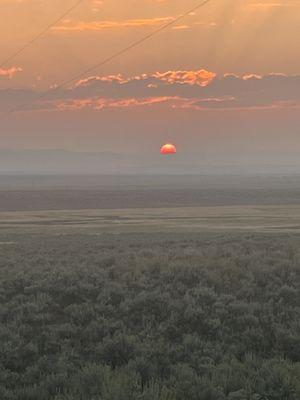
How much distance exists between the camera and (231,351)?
483 inches

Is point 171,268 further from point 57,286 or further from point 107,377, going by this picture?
point 107,377

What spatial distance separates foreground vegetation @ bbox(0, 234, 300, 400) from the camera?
10375 millimetres

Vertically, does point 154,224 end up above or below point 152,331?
below

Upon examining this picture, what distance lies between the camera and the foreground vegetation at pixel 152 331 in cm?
1038

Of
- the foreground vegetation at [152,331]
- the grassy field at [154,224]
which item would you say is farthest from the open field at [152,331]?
the grassy field at [154,224]

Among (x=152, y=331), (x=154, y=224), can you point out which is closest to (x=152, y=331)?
(x=152, y=331)

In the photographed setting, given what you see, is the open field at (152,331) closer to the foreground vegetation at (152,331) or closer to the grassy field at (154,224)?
the foreground vegetation at (152,331)

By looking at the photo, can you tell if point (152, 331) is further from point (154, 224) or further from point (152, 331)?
point (154, 224)

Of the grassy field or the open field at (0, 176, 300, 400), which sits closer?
the open field at (0, 176, 300, 400)

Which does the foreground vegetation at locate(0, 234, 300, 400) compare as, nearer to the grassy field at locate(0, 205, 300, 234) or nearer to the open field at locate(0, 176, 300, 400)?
the open field at locate(0, 176, 300, 400)

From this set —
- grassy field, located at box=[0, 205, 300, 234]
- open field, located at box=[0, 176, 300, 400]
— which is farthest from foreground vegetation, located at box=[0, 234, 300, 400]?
grassy field, located at box=[0, 205, 300, 234]

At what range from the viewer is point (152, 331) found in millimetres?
13367

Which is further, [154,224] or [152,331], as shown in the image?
[154,224]

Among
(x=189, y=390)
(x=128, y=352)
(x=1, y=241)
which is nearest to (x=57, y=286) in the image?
(x=128, y=352)
